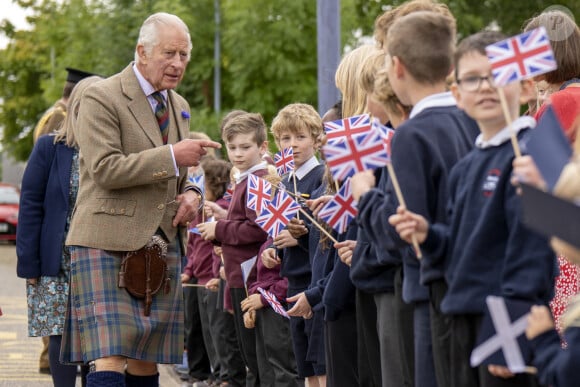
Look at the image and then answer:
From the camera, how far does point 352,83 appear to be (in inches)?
238

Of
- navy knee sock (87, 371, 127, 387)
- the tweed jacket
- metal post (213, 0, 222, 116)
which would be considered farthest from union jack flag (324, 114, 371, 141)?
metal post (213, 0, 222, 116)

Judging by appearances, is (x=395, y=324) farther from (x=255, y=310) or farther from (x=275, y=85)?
(x=275, y=85)

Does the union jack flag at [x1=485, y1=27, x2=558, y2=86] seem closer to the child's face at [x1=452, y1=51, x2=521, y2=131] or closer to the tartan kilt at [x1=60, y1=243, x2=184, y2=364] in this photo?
the child's face at [x1=452, y1=51, x2=521, y2=131]

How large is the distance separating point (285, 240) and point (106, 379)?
128 centimetres

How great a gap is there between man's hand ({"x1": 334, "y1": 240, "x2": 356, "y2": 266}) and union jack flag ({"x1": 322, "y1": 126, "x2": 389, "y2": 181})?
109 cm

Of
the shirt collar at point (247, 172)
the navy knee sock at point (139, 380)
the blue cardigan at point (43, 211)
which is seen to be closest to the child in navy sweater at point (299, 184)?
the shirt collar at point (247, 172)

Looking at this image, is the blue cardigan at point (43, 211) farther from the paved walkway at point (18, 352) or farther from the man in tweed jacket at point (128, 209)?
the paved walkway at point (18, 352)

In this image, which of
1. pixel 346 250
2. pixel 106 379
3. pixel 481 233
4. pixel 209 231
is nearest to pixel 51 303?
pixel 209 231

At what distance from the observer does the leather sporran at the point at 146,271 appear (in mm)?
6746

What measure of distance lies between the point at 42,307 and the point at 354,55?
3494 mm

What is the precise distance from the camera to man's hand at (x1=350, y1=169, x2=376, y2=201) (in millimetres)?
4848

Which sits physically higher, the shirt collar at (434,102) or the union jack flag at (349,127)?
the shirt collar at (434,102)

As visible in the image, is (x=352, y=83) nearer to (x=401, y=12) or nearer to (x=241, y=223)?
(x=401, y=12)

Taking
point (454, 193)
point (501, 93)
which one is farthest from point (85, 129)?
point (501, 93)
